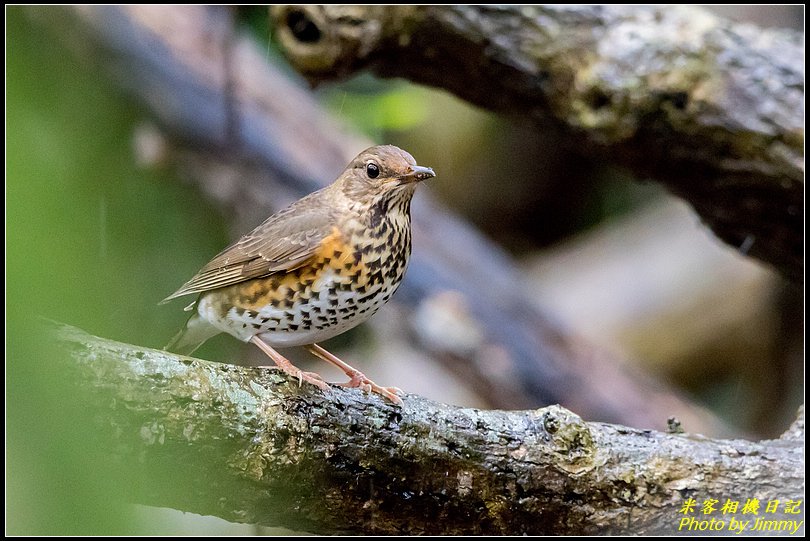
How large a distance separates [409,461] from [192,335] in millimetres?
1019

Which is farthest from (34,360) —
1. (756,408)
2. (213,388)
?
(756,408)

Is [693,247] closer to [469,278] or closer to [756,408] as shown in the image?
[756,408]

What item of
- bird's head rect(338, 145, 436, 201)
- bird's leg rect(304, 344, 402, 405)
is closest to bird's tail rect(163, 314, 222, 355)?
bird's leg rect(304, 344, 402, 405)

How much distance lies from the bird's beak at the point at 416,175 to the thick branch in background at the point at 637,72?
157 centimetres

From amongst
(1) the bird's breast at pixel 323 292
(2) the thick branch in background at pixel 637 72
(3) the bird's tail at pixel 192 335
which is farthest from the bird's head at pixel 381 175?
(2) the thick branch in background at pixel 637 72

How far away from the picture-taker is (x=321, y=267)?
2670mm

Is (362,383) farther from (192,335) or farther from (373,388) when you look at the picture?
(192,335)

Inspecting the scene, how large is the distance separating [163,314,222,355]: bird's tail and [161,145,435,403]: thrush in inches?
1.3

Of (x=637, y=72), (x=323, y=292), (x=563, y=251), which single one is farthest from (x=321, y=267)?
(x=563, y=251)

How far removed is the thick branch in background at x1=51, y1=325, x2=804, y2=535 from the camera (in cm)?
199

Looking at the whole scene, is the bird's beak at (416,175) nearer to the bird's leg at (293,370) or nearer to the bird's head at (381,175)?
the bird's head at (381,175)

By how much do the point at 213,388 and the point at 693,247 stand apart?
6904 millimetres

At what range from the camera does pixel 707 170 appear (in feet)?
13.9

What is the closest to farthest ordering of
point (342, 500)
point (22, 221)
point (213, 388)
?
point (22, 221) < point (213, 388) < point (342, 500)
